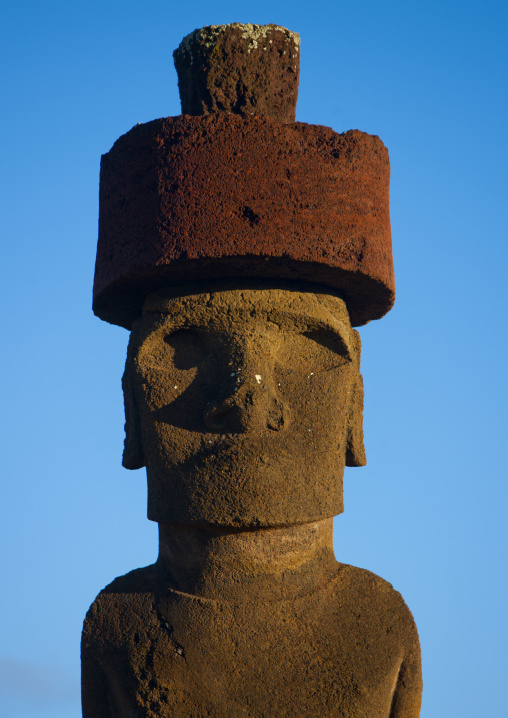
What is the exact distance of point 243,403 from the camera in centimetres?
496

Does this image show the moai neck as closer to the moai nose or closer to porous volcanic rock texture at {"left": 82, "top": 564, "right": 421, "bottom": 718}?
porous volcanic rock texture at {"left": 82, "top": 564, "right": 421, "bottom": 718}

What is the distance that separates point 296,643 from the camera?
499 centimetres

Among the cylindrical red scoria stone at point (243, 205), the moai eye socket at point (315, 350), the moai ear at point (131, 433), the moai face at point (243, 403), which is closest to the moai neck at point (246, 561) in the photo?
the moai face at point (243, 403)

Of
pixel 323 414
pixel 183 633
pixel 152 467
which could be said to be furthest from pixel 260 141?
pixel 183 633

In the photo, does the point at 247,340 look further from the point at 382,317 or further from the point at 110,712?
the point at 110,712

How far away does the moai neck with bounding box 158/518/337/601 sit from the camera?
5.03 m

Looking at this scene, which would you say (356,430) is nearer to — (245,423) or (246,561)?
(245,423)

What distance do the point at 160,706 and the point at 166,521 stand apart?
0.87 meters

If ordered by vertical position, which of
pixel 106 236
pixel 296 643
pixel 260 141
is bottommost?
pixel 296 643

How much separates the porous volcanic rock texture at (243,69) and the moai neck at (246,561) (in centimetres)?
221

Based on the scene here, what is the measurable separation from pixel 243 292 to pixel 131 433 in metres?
1.02

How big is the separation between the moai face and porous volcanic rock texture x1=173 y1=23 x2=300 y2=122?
107 centimetres

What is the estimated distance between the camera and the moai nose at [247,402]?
16.3 feet

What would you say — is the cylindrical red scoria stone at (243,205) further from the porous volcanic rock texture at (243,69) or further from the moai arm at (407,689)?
the moai arm at (407,689)
